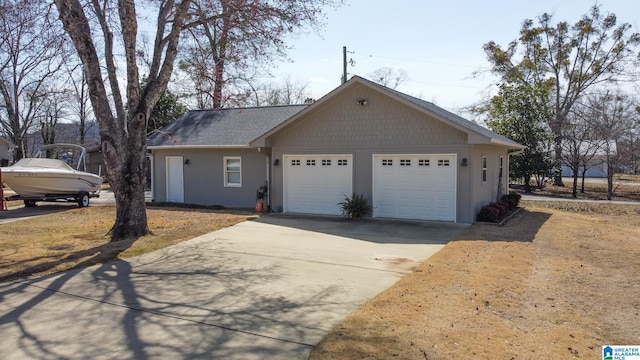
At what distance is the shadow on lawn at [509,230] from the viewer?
11.1 m

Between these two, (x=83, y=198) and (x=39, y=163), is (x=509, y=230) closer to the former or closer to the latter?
(x=83, y=198)

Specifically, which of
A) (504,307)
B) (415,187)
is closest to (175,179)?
(415,187)

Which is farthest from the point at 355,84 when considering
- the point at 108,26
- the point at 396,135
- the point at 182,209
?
the point at 182,209

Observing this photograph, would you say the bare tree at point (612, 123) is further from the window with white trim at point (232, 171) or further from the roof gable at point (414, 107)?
the window with white trim at point (232, 171)

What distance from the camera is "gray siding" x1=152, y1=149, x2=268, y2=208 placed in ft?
57.4

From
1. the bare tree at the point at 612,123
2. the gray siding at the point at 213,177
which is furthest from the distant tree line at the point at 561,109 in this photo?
the gray siding at the point at 213,177

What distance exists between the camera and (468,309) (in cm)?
568

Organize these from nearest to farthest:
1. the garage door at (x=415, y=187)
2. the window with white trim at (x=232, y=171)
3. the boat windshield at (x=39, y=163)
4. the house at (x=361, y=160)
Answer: the house at (x=361, y=160) < the garage door at (x=415, y=187) < the boat windshield at (x=39, y=163) < the window with white trim at (x=232, y=171)

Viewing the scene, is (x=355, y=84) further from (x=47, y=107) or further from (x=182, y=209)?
(x=47, y=107)

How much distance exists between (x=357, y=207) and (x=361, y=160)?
156 cm

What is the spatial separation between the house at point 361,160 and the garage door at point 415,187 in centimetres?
3

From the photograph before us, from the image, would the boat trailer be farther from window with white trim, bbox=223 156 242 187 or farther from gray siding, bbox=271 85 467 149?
gray siding, bbox=271 85 467 149

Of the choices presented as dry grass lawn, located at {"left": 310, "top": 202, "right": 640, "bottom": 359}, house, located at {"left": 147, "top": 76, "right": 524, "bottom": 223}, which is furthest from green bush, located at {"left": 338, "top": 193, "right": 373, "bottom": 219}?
dry grass lawn, located at {"left": 310, "top": 202, "right": 640, "bottom": 359}

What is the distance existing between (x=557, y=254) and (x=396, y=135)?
614 cm
